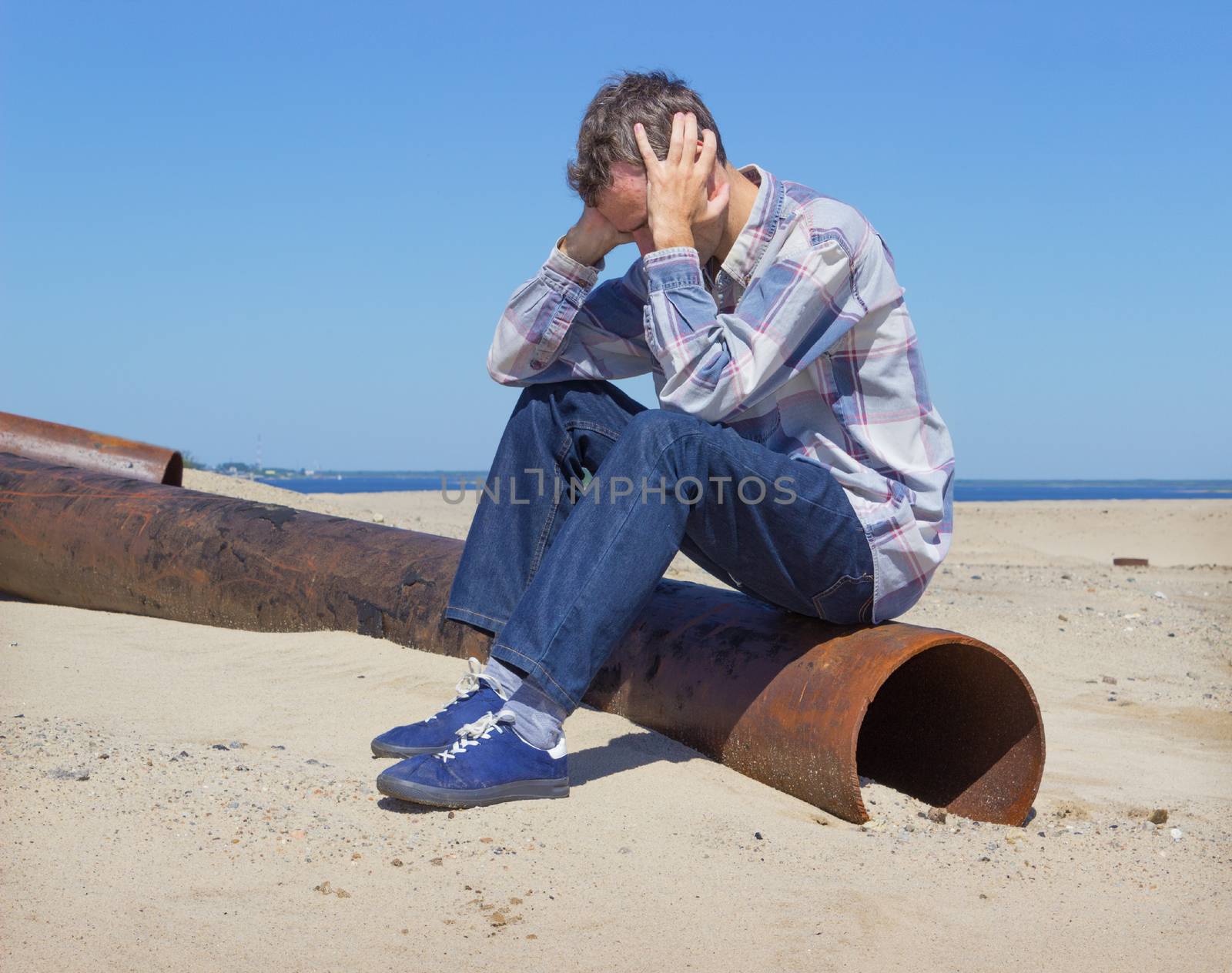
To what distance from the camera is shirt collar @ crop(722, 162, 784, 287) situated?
2.50 metres

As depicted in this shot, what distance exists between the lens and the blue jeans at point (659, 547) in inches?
87.6

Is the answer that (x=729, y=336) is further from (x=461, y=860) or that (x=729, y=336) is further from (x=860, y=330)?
(x=461, y=860)

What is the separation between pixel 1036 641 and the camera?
525cm

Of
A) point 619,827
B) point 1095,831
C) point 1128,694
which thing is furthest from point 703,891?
point 1128,694

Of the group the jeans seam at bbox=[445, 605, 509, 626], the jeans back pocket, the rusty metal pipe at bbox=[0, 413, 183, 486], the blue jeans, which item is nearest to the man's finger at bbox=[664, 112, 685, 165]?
the blue jeans

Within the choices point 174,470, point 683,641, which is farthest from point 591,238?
point 174,470

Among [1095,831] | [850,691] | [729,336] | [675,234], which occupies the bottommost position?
[1095,831]

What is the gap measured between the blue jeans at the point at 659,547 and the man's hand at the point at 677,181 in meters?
0.44

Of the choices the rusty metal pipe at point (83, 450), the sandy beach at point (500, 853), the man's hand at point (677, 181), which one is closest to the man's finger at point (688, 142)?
the man's hand at point (677, 181)

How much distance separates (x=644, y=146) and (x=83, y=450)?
4.90 m

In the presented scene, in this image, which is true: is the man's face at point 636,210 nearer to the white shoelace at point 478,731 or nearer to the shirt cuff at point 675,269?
the shirt cuff at point 675,269

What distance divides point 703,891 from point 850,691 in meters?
0.64

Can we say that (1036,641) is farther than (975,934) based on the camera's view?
Yes

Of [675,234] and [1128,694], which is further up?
[675,234]
